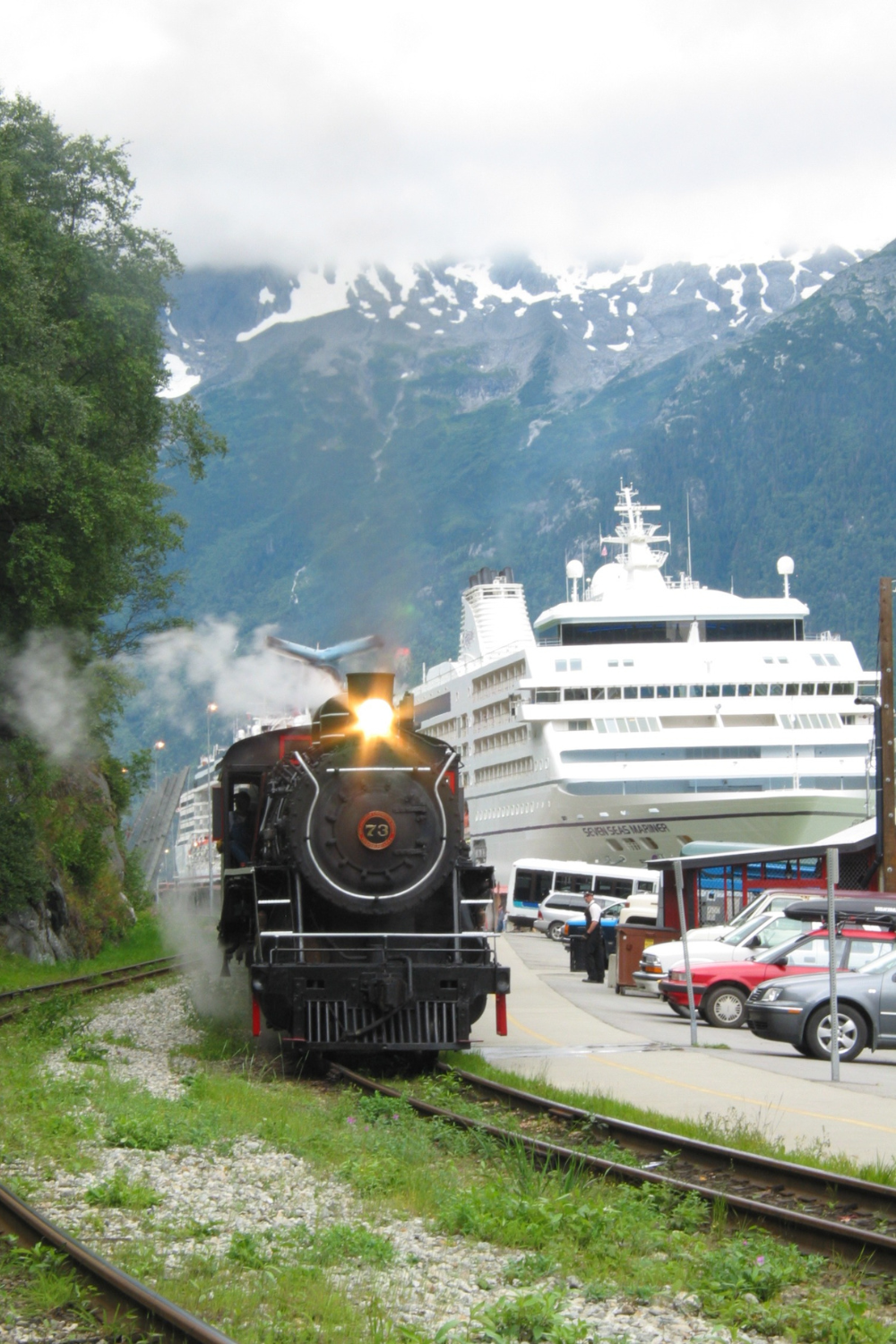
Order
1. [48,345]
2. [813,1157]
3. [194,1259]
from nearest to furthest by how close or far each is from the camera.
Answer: [194,1259] < [813,1157] < [48,345]

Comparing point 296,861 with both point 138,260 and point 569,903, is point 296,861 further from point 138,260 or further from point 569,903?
point 569,903

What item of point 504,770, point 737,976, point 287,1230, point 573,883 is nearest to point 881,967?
point 737,976

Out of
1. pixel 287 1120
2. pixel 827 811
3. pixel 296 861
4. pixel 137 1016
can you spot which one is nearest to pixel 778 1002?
pixel 296 861

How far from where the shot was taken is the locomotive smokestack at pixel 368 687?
13680 millimetres

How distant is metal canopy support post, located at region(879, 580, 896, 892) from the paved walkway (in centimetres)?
1052

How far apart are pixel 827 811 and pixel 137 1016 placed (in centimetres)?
4532

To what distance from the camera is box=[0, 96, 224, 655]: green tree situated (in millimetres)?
23125

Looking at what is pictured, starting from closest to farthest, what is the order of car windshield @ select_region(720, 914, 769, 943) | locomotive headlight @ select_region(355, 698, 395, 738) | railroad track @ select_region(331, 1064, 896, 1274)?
railroad track @ select_region(331, 1064, 896, 1274) → locomotive headlight @ select_region(355, 698, 395, 738) → car windshield @ select_region(720, 914, 769, 943)

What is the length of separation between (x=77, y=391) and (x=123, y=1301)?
74.5 ft

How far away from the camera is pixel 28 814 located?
1120 inches

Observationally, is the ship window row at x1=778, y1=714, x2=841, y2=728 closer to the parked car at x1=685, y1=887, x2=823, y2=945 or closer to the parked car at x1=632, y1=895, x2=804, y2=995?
the parked car at x1=685, y1=887, x2=823, y2=945

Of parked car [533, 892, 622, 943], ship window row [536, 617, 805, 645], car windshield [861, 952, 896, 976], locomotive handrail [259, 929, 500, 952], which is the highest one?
ship window row [536, 617, 805, 645]

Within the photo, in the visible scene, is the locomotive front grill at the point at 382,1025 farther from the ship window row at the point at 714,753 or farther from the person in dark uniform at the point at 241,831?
the ship window row at the point at 714,753

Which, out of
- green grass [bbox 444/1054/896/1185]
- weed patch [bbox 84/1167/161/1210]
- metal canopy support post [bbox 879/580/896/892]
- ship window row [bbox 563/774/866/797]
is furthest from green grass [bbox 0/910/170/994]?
ship window row [bbox 563/774/866/797]
